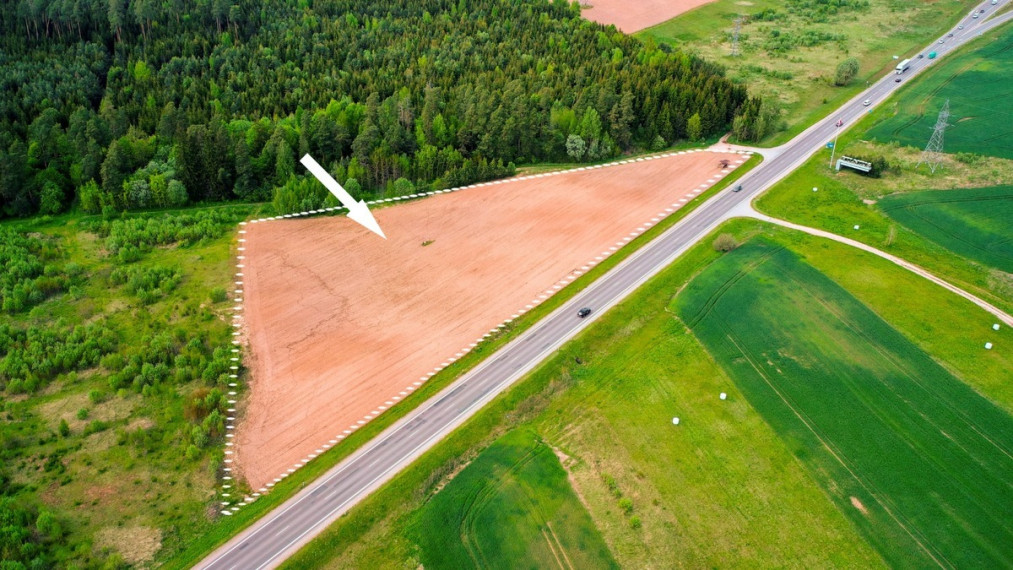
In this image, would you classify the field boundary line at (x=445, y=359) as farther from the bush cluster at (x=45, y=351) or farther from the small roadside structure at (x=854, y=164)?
the bush cluster at (x=45, y=351)

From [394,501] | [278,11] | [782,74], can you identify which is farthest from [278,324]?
[782,74]

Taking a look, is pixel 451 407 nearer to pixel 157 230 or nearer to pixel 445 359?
pixel 445 359

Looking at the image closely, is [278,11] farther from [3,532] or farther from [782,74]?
[3,532]

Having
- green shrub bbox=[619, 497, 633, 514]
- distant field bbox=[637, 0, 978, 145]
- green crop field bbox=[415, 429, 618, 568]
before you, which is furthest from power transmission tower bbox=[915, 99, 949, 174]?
green crop field bbox=[415, 429, 618, 568]

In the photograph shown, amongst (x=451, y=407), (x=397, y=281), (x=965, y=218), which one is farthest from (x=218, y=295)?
(x=965, y=218)

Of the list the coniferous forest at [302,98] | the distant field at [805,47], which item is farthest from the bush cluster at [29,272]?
the distant field at [805,47]
